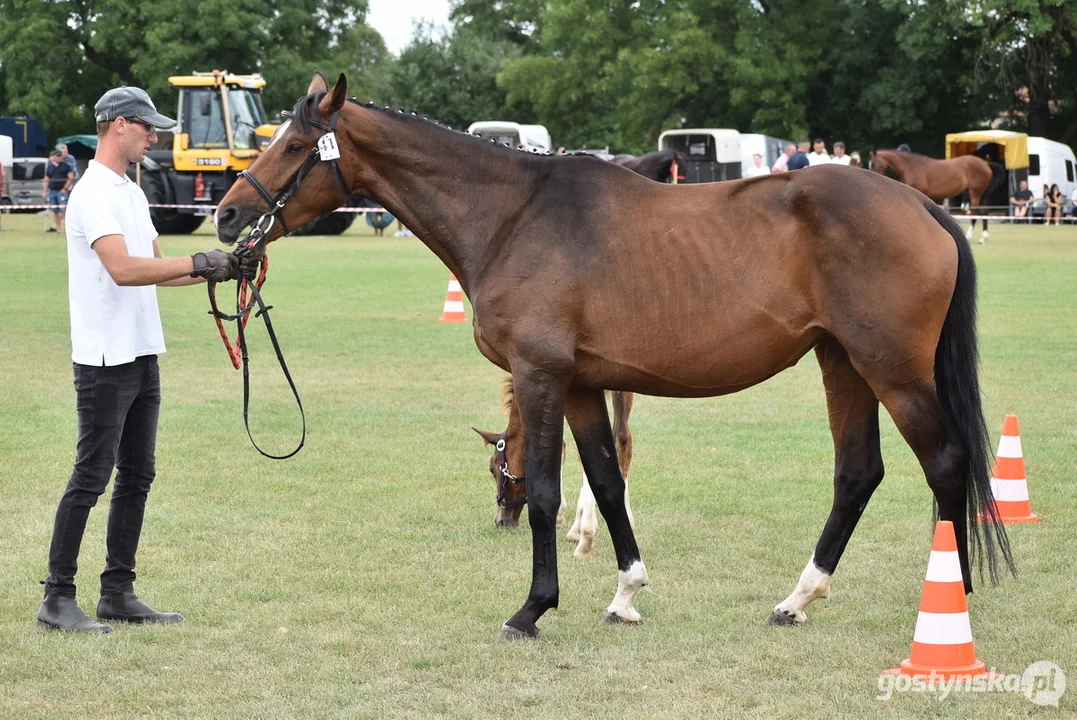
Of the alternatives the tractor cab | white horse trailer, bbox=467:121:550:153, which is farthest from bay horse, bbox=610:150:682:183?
white horse trailer, bbox=467:121:550:153

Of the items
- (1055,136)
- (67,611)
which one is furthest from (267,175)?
(1055,136)

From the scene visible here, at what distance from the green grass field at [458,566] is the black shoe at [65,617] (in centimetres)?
8

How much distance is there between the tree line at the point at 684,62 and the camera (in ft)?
159

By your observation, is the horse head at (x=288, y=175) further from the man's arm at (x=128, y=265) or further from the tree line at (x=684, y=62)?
the tree line at (x=684, y=62)

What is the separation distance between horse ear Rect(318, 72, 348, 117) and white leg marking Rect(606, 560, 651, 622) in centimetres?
232

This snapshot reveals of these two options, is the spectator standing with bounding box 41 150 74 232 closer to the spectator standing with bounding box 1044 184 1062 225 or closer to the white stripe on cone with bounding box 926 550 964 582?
the spectator standing with bounding box 1044 184 1062 225

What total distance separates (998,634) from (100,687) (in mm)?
3510

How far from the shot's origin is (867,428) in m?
5.64

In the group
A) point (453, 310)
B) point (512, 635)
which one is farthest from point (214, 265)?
point (453, 310)

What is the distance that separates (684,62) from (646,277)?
46.3m

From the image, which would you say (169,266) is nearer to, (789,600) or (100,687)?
(100,687)

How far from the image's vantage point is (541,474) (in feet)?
17.5

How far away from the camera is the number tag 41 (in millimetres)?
5234

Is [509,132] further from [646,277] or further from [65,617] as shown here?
[65,617]
